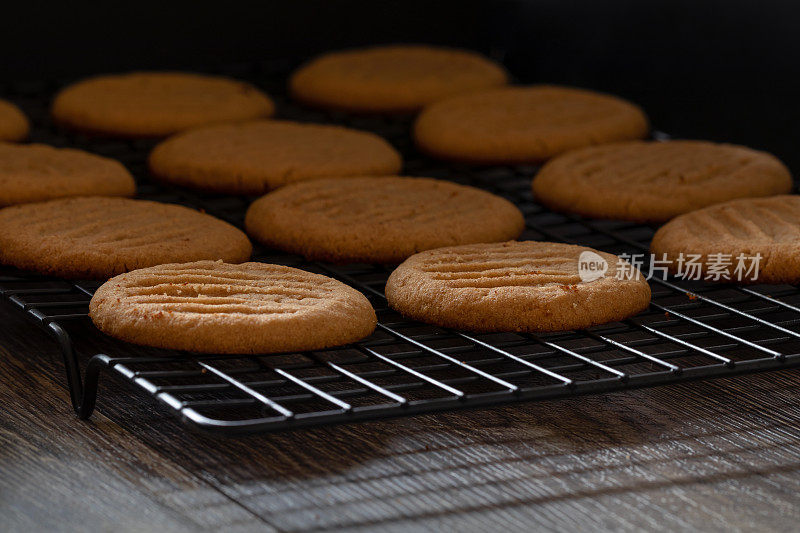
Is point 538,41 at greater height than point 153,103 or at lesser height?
greater

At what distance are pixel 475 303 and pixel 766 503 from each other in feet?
1.91

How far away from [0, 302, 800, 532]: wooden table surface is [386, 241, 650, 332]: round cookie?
15cm

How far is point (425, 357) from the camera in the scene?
222 centimetres

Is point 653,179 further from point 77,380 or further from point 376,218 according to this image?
point 77,380

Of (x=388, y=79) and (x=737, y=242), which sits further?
(x=388, y=79)

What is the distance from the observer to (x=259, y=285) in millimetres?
2072

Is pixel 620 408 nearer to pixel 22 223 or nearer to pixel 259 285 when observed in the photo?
pixel 259 285

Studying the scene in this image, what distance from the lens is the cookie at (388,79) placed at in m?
3.62

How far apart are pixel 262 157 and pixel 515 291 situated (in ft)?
3.60

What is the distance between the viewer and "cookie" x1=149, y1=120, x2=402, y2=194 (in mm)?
2896

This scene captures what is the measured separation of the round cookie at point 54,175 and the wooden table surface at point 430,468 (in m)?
0.70

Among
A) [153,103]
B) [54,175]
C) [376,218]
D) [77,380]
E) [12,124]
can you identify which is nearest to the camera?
[77,380]

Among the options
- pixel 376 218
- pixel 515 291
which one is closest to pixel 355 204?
pixel 376 218

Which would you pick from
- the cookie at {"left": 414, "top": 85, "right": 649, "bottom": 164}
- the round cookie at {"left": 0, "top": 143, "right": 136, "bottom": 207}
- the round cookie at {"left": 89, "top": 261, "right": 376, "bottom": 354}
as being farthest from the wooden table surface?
the cookie at {"left": 414, "top": 85, "right": 649, "bottom": 164}
